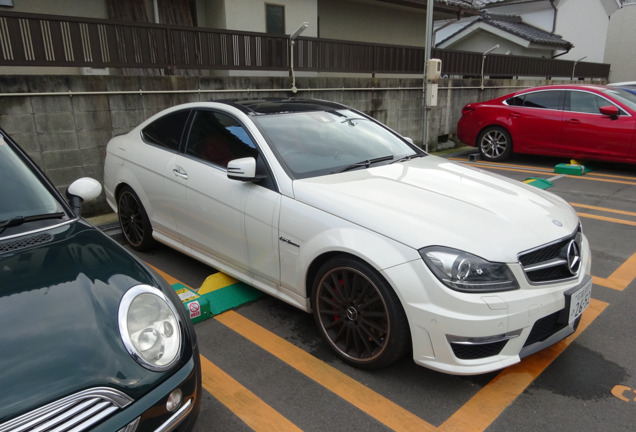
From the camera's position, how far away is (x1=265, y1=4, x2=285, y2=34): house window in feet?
31.6

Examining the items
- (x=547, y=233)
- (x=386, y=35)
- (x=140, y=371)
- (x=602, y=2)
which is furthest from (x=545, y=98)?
(x=602, y=2)

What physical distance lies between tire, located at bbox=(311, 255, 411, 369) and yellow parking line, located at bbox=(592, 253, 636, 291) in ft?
7.52

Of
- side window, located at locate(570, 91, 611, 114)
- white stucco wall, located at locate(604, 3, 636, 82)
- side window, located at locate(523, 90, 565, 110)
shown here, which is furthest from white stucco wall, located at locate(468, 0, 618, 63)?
side window, located at locate(570, 91, 611, 114)

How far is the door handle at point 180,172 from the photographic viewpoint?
3.56 metres

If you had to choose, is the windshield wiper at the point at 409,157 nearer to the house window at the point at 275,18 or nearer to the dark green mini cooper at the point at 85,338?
the dark green mini cooper at the point at 85,338

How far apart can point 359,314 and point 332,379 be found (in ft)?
1.34

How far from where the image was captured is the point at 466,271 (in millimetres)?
2213

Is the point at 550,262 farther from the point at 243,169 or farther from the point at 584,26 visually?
the point at 584,26

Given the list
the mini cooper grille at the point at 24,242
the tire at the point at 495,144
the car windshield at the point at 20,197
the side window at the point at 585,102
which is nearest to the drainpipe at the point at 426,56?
the tire at the point at 495,144

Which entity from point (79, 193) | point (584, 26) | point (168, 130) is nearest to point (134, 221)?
point (168, 130)

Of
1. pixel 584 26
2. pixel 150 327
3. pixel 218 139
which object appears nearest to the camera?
pixel 150 327

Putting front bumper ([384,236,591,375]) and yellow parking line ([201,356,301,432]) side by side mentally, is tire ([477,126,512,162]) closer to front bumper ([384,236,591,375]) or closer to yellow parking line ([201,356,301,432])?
front bumper ([384,236,591,375])

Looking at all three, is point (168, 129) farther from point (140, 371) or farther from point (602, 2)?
point (602, 2)

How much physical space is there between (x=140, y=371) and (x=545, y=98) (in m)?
8.63
